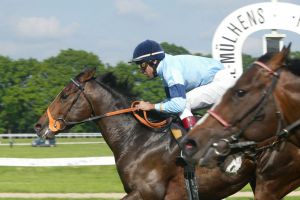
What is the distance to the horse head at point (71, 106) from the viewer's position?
6969mm

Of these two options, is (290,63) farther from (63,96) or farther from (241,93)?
(63,96)

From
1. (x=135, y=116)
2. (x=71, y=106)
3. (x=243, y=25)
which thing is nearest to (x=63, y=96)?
(x=71, y=106)

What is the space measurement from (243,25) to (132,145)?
476cm

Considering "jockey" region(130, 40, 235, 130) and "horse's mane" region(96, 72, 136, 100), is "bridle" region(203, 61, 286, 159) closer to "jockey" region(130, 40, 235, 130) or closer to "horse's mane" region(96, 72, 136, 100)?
"jockey" region(130, 40, 235, 130)

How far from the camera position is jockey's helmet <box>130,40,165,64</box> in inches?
247

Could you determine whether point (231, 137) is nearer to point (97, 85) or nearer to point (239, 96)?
point (239, 96)

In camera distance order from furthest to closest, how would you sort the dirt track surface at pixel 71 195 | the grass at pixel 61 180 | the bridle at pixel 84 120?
1. the grass at pixel 61 180
2. the dirt track surface at pixel 71 195
3. the bridle at pixel 84 120

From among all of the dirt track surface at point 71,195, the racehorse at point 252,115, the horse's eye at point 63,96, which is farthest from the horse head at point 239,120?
the dirt track surface at point 71,195

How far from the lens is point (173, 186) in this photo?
6.24 meters

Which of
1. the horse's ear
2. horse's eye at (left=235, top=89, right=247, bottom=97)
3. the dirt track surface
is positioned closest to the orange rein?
the horse's ear

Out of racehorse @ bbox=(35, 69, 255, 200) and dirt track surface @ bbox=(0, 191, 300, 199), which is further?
dirt track surface @ bbox=(0, 191, 300, 199)

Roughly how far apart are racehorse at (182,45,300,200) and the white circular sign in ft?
21.4

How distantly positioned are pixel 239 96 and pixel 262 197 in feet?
5.32

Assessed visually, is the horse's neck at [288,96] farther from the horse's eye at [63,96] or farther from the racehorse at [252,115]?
the horse's eye at [63,96]
